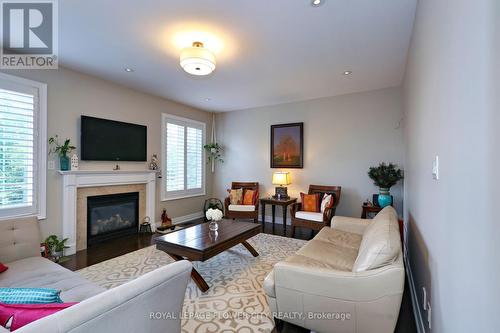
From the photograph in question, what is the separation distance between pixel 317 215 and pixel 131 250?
9.86 feet

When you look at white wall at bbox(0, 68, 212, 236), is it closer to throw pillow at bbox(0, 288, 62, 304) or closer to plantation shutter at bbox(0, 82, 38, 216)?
plantation shutter at bbox(0, 82, 38, 216)

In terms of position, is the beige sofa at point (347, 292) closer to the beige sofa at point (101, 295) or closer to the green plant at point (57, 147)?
the beige sofa at point (101, 295)

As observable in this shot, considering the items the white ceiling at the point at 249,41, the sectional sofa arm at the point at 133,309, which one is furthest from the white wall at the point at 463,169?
the sectional sofa arm at the point at 133,309

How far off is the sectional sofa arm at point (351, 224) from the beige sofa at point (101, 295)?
2403mm

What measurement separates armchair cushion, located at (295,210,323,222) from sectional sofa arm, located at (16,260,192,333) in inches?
123

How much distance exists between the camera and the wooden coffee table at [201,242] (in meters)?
2.36

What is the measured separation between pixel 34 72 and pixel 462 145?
4.48 meters

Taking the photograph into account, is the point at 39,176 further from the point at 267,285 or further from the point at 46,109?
the point at 267,285

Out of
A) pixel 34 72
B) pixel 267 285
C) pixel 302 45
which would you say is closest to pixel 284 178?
pixel 302 45

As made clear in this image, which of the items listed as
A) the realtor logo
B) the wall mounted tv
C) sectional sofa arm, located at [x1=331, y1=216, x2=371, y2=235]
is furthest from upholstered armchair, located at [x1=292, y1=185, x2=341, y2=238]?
the realtor logo

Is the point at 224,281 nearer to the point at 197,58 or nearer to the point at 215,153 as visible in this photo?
the point at 197,58

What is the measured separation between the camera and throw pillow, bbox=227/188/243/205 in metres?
5.02

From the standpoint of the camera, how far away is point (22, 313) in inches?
32.2

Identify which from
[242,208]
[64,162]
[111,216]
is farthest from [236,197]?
[64,162]
